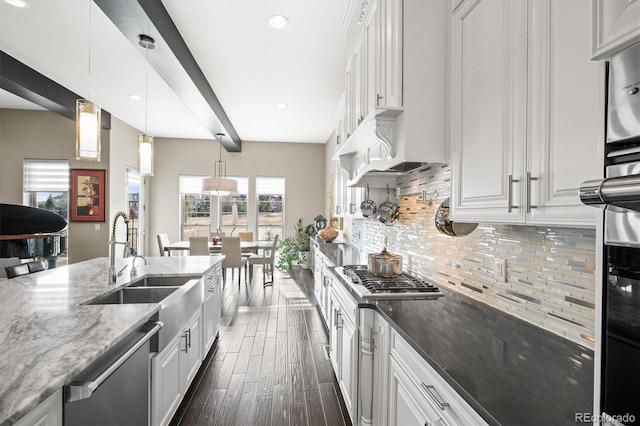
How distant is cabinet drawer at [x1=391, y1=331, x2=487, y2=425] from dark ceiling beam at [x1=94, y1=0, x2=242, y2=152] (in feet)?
9.17

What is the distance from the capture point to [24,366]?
96 centimetres

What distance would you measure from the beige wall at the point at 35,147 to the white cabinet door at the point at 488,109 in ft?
20.5

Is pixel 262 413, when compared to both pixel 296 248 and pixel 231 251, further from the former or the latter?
pixel 296 248

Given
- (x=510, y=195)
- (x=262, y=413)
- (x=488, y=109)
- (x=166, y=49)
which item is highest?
(x=166, y=49)

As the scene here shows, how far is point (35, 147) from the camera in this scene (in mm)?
5367

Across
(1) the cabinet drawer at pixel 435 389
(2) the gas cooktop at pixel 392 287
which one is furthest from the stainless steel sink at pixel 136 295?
A: (1) the cabinet drawer at pixel 435 389

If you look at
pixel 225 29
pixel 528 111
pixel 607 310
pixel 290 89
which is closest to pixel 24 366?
pixel 607 310

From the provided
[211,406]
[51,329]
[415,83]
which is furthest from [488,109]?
[211,406]

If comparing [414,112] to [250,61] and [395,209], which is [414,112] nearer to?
[395,209]

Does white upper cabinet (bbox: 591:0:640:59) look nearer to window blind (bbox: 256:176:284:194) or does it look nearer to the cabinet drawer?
the cabinet drawer

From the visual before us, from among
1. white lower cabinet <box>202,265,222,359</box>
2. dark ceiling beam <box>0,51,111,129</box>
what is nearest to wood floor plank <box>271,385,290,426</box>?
white lower cabinet <box>202,265,222,359</box>

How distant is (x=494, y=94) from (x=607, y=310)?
939 millimetres

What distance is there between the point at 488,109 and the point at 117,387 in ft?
6.30

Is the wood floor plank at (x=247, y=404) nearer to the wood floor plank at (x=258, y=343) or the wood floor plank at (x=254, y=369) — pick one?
the wood floor plank at (x=254, y=369)
